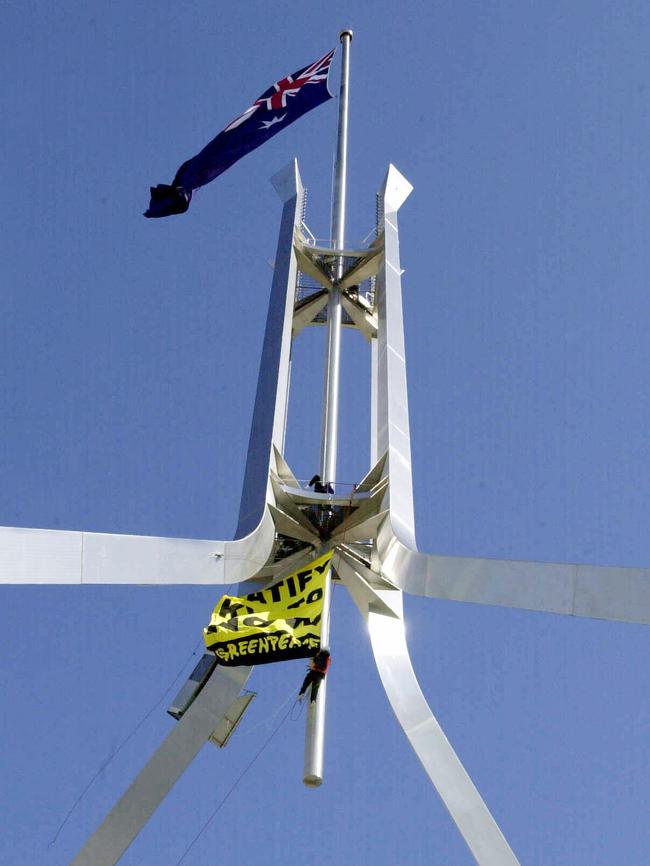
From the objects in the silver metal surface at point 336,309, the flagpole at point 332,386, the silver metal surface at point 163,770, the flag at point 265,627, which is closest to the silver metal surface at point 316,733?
the flagpole at point 332,386

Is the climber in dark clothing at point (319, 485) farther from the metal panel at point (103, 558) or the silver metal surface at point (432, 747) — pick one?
the metal panel at point (103, 558)

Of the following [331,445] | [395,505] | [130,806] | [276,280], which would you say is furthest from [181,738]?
[276,280]

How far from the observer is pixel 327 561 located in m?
17.7

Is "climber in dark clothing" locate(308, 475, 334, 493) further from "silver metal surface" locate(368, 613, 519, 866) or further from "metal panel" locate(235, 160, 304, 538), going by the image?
"silver metal surface" locate(368, 613, 519, 866)

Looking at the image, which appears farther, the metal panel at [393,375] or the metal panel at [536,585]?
the metal panel at [393,375]

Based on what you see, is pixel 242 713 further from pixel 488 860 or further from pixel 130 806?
pixel 488 860

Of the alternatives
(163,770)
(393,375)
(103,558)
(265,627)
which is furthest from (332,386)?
(103,558)

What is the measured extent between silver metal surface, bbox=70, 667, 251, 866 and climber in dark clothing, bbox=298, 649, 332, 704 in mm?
1695

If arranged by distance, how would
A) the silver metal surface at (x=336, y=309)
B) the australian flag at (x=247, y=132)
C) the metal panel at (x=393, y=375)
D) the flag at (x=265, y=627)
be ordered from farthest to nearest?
the silver metal surface at (x=336, y=309), the australian flag at (x=247, y=132), the metal panel at (x=393, y=375), the flag at (x=265, y=627)

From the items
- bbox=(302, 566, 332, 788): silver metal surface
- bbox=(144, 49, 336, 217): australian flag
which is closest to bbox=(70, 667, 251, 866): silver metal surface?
bbox=(302, 566, 332, 788): silver metal surface

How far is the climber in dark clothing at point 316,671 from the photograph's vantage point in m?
16.1

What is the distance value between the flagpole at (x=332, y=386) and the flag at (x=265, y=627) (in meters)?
0.46

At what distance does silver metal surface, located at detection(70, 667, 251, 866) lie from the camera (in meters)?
16.2

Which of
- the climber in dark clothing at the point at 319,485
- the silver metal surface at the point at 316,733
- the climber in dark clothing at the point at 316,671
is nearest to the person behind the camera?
the climber in dark clothing at the point at 316,671
